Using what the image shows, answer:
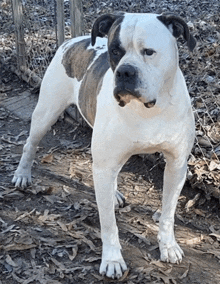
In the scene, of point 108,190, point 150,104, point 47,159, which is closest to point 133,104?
point 150,104

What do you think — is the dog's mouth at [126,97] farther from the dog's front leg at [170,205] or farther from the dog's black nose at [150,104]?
the dog's front leg at [170,205]

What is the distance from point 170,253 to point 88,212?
38.2 inches

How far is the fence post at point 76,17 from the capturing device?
6.01 metres

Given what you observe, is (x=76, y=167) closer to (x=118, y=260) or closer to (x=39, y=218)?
(x=39, y=218)

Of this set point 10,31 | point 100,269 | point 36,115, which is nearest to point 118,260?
point 100,269

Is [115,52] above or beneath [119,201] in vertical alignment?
above

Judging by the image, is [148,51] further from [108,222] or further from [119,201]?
[119,201]

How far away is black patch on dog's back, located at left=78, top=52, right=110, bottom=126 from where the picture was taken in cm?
411

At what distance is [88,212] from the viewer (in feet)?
15.7

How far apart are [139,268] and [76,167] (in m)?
1.89

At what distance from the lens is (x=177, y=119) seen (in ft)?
11.7

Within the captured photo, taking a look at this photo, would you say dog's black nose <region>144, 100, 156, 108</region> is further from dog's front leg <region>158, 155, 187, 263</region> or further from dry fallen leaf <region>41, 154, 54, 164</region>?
dry fallen leaf <region>41, 154, 54, 164</region>

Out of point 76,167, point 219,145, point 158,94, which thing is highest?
point 158,94

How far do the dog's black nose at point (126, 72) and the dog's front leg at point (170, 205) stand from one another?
2.96 feet
